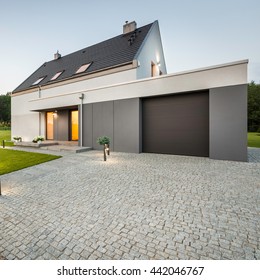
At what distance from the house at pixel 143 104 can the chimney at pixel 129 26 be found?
0.05 metres

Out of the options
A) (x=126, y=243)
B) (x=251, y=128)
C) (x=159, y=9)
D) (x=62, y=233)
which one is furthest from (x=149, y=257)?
(x=251, y=128)

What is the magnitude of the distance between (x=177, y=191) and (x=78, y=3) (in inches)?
448

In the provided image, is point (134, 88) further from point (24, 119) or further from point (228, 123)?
point (24, 119)

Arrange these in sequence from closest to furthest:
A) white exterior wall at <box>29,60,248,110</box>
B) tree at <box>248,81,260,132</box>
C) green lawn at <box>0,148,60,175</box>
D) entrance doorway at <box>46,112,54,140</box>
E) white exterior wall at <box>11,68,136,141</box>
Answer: green lawn at <box>0,148,60,175</box>
white exterior wall at <box>29,60,248,110</box>
white exterior wall at <box>11,68,136,141</box>
entrance doorway at <box>46,112,54,140</box>
tree at <box>248,81,260,132</box>

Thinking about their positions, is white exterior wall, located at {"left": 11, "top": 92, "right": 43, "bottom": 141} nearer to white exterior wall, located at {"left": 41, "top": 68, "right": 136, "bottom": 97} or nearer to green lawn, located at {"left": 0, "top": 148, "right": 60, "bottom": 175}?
white exterior wall, located at {"left": 41, "top": 68, "right": 136, "bottom": 97}

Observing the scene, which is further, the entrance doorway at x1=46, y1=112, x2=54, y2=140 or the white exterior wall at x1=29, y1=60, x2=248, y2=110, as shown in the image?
the entrance doorway at x1=46, y1=112, x2=54, y2=140

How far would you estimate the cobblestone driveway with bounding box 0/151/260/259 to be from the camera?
1.84 m

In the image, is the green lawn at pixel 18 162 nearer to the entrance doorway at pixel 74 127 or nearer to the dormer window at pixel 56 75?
the entrance doorway at pixel 74 127

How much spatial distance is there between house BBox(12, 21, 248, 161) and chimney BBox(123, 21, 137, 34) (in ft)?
0.15

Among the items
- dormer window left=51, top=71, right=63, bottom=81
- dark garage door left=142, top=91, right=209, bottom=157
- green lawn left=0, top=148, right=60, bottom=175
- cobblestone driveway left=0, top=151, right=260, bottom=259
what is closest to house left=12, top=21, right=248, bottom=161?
dark garage door left=142, top=91, right=209, bottom=157

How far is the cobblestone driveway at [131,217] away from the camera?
184cm

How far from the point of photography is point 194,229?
222 centimetres

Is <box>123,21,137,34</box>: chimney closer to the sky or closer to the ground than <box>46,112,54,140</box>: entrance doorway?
closer to the sky

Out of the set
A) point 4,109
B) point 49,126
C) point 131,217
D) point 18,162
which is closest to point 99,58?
point 49,126
